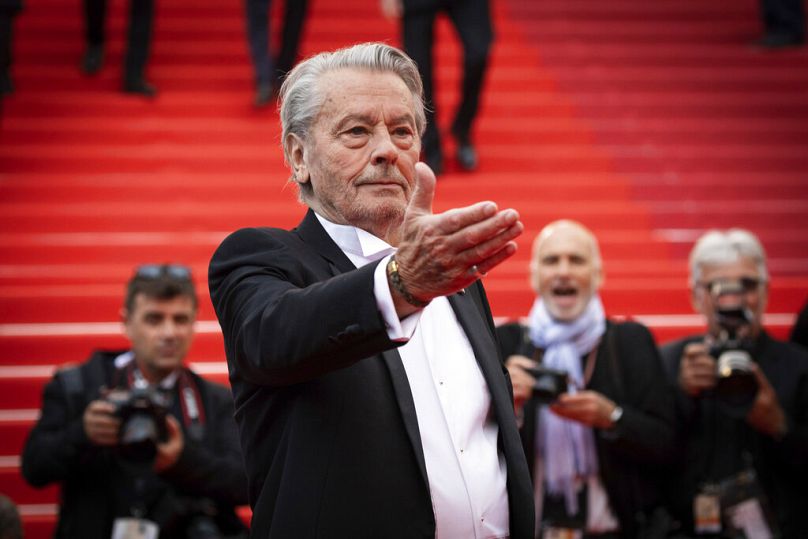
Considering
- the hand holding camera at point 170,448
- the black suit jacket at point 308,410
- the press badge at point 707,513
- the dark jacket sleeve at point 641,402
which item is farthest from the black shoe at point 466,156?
the black suit jacket at point 308,410

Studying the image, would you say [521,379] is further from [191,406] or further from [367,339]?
[367,339]

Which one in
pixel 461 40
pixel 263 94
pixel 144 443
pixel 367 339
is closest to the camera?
pixel 367 339

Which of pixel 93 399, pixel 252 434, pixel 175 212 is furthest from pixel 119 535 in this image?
pixel 175 212

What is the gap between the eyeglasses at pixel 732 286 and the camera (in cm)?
398

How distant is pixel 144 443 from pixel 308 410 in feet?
5.84

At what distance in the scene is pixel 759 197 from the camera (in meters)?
7.15

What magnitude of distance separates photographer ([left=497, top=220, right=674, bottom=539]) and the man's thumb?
2.03 meters

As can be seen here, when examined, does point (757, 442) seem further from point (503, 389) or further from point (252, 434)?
point (252, 434)

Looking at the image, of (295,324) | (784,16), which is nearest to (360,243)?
(295,324)

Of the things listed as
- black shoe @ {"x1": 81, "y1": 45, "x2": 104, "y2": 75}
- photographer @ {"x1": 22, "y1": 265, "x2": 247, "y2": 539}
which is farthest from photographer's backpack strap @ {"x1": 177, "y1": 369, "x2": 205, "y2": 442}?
black shoe @ {"x1": 81, "y1": 45, "x2": 104, "y2": 75}

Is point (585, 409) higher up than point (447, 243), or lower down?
lower down

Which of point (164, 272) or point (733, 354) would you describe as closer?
point (733, 354)

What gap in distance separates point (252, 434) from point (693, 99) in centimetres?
669

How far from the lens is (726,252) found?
4.23 metres
